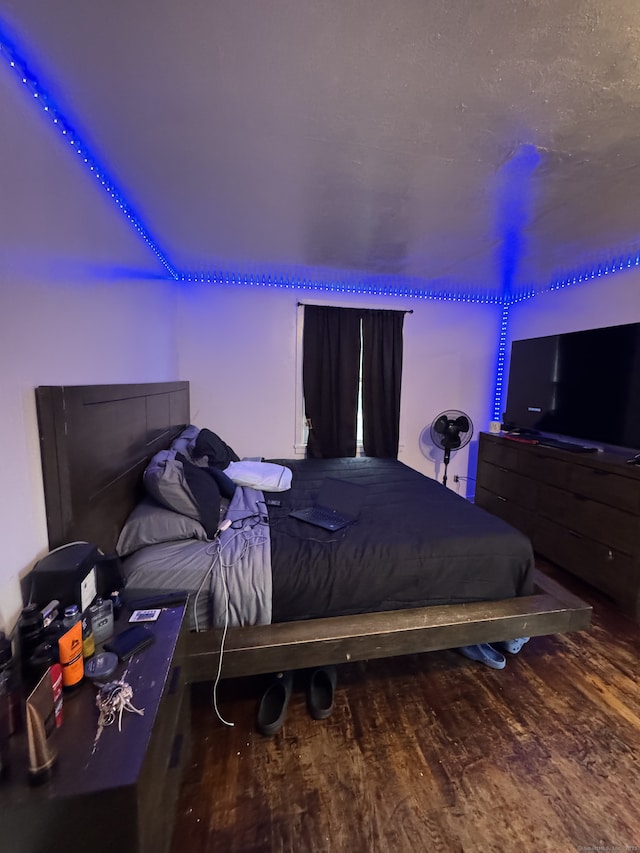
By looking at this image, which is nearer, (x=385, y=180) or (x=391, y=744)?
(x=391, y=744)

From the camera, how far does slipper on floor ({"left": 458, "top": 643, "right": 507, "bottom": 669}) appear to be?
1758 millimetres

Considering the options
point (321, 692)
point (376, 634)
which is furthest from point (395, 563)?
point (321, 692)

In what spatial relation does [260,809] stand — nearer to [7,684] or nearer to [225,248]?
[7,684]

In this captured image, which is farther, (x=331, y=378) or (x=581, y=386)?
(x=331, y=378)

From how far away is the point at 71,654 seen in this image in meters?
0.87

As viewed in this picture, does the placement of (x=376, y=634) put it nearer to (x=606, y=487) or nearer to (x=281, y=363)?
(x=606, y=487)

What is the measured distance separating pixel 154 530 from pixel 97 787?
39.9 inches

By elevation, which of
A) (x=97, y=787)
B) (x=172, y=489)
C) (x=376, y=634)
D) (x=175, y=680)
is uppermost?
(x=172, y=489)

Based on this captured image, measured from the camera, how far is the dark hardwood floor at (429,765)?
3.62 feet

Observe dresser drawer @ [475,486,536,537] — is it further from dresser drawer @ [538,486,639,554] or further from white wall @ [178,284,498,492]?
white wall @ [178,284,498,492]

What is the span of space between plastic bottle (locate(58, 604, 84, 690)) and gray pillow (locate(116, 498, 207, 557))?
0.66 meters

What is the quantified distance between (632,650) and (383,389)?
8.99 ft


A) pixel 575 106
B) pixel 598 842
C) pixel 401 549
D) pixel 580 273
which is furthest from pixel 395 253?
pixel 598 842

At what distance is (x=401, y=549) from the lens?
5.31ft
